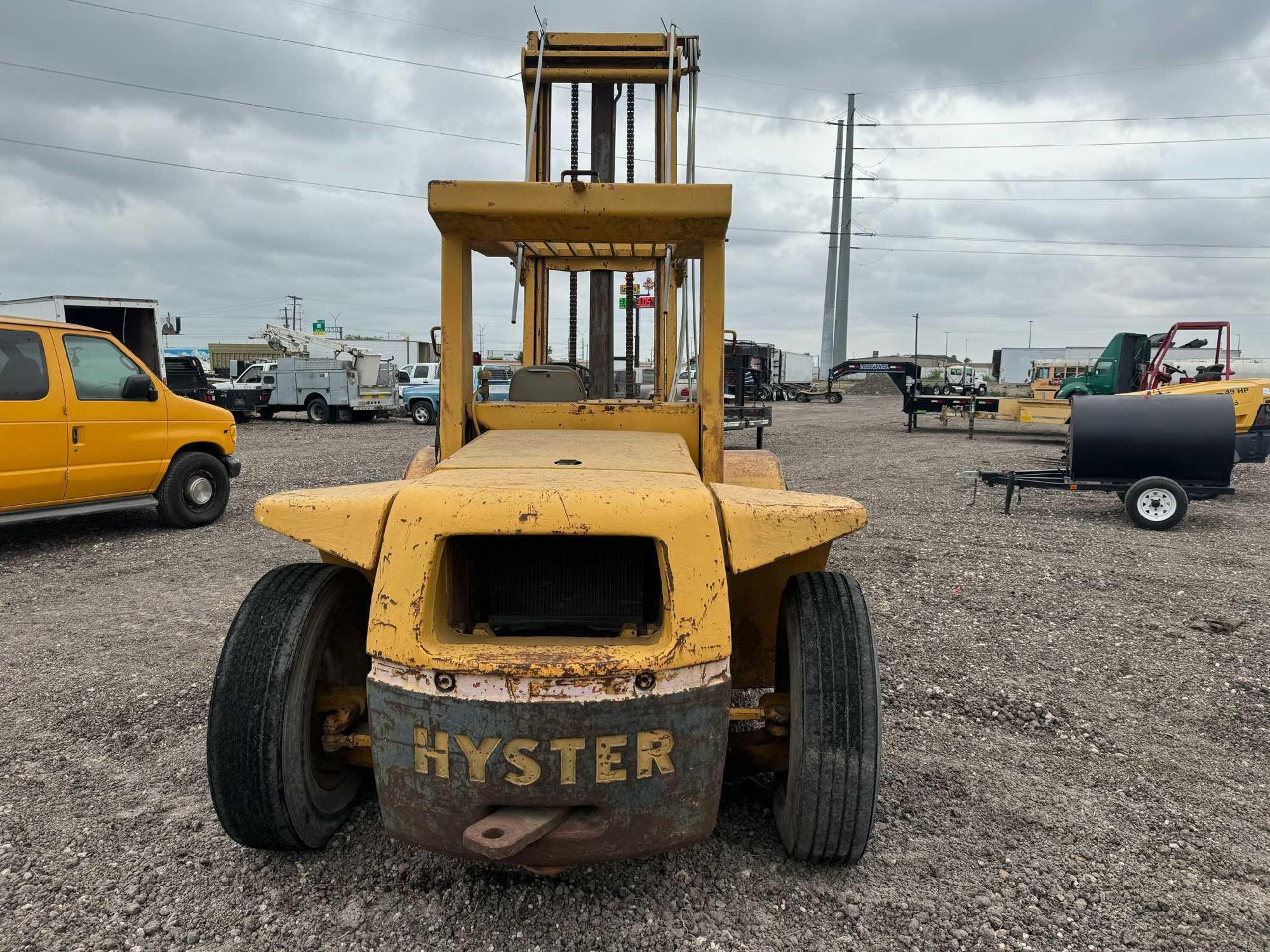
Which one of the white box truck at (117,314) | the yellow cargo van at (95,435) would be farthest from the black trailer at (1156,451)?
the white box truck at (117,314)

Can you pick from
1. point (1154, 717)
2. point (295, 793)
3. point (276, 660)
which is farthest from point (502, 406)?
point (1154, 717)

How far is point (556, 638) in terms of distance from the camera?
2.49 m

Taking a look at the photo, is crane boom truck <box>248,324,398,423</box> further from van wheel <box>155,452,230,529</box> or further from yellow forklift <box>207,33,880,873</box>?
yellow forklift <box>207,33,880,873</box>

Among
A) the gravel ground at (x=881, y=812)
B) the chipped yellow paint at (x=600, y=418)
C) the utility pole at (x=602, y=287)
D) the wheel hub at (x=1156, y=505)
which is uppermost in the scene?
the utility pole at (x=602, y=287)

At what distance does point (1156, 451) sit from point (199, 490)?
32.4ft

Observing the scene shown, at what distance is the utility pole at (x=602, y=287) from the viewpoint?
5.14 meters

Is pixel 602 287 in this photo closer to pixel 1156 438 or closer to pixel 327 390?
pixel 1156 438

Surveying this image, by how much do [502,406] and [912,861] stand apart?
92.8 inches

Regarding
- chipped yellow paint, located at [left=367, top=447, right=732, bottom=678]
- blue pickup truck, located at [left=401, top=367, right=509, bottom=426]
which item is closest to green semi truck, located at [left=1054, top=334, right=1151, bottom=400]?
blue pickup truck, located at [left=401, top=367, right=509, bottom=426]

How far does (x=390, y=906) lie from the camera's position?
2.57 m

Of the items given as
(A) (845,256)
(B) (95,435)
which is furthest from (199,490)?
(A) (845,256)

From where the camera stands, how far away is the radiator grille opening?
2854 mm

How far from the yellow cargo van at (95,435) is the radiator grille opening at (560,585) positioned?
5876 mm

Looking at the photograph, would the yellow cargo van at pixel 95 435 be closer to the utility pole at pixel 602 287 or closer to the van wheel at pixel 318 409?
the utility pole at pixel 602 287
